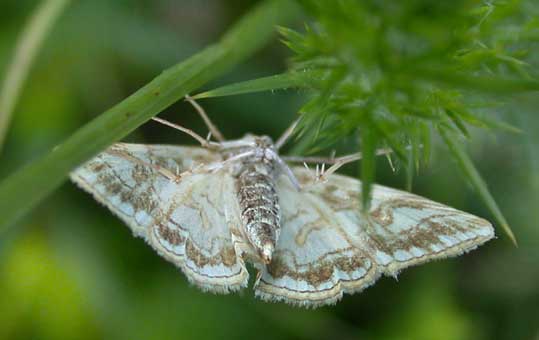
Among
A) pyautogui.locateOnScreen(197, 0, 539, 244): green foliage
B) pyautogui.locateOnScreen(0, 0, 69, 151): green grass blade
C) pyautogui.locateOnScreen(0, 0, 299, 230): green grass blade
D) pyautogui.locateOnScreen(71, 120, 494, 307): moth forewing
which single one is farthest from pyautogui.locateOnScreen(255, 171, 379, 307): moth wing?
pyautogui.locateOnScreen(0, 0, 69, 151): green grass blade

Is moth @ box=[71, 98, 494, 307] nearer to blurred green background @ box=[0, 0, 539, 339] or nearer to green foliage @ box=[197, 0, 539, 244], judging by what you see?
green foliage @ box=[197, 0, 539, 244]

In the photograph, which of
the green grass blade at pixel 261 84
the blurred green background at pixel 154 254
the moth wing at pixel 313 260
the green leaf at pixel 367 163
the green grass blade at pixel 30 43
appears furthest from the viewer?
the blurred green background at pixel 154 254

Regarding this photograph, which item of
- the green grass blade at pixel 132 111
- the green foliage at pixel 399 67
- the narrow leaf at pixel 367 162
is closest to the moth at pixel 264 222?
the green foliage at pixel 399 67

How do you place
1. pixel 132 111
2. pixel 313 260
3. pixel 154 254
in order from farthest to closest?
Result: 1. pixel 154 254
2. pixel 313 260
3. pixel 132 111

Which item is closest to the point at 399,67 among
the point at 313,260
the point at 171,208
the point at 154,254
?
the point at 313,260

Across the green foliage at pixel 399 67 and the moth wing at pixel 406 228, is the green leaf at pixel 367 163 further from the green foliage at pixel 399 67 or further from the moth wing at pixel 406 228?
the moth wing at pixel 406 228

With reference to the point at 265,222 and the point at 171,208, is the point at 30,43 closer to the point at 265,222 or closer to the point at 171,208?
the point at 171,208
